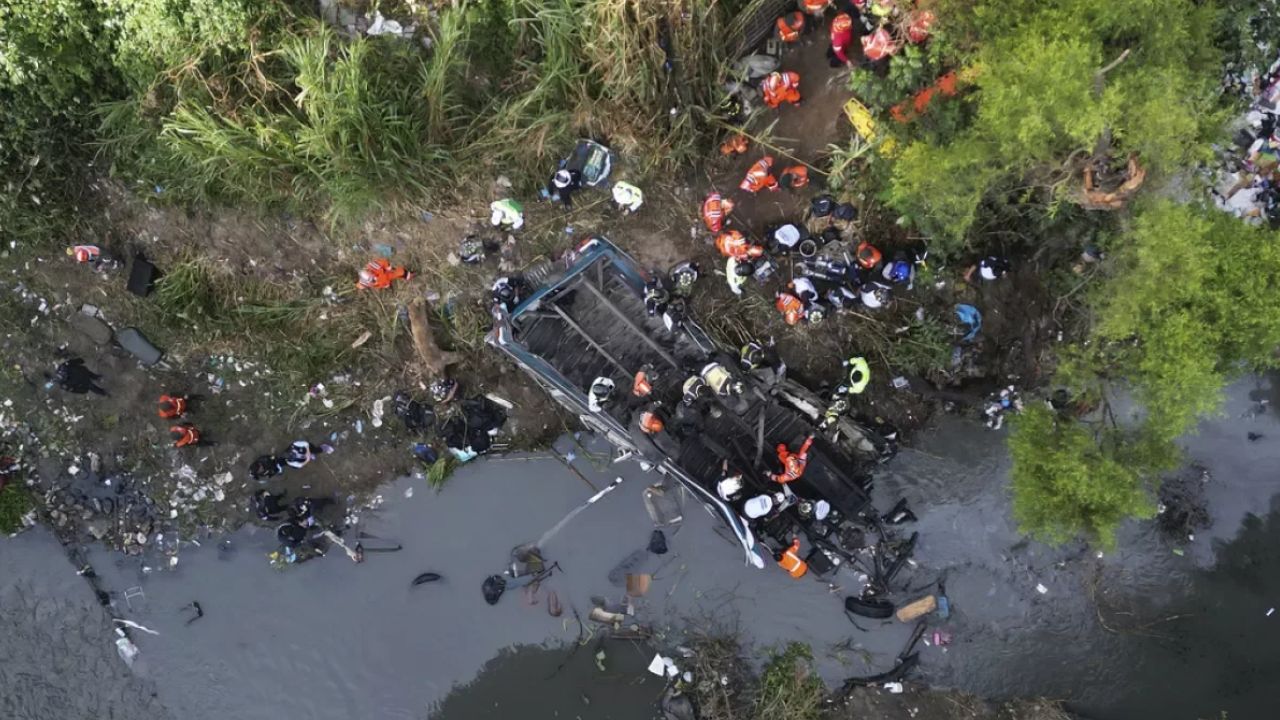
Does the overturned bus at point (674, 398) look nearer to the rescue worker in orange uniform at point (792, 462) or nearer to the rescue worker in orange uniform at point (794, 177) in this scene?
the rescue worker in orange uniform at point (792, 462)

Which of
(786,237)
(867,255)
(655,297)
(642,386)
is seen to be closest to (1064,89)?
(867,255)

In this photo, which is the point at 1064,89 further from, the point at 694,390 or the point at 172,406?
the point at 172,406

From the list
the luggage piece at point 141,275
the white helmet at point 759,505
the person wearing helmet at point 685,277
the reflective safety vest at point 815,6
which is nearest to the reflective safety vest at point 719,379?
the person wearing helmet at point 685,277

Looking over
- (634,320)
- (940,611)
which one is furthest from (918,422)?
(634,320)

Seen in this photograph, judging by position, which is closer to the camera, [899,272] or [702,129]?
[899,272]

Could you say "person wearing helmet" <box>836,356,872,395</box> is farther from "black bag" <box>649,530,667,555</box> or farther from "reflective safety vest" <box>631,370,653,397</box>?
"black bag" <box>649,530,667,555</box>

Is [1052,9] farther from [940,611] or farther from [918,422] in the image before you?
[940,611]

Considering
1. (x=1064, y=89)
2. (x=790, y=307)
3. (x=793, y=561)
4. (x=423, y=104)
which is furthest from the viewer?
(x=793, y=561)

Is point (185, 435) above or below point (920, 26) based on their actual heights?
below
